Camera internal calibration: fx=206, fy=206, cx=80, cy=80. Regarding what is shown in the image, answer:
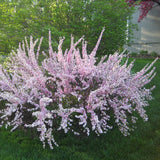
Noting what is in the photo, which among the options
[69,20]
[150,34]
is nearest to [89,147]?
[69,20]

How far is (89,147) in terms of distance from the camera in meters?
3.57

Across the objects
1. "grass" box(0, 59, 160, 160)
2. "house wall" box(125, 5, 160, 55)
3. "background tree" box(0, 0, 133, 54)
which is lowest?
"house wall" box(125, 5, 160, 55)

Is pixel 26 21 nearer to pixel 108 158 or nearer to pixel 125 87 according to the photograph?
pixel 125 87

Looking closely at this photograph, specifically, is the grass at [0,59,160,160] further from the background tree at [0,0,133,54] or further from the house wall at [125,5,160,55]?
the house wall at [125,5,160,55]

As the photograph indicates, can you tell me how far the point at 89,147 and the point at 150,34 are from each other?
20.6 metres

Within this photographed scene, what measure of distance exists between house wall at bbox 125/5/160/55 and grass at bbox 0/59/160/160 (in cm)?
1874

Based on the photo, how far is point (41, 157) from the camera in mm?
3146

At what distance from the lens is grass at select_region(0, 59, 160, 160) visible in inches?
127

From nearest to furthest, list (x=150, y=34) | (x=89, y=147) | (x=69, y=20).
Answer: (x=89, y=147)
(x=69, y=20)
(x=150, y=34)

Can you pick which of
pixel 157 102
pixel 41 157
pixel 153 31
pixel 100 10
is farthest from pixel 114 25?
pixel 153 31

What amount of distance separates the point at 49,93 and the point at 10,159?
1215mm

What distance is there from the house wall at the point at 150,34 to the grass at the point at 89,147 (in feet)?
61.5

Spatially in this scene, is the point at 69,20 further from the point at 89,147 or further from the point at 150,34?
the point at 150,34

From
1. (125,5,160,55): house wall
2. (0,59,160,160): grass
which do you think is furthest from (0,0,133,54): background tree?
(125,5,160,55): house wall
